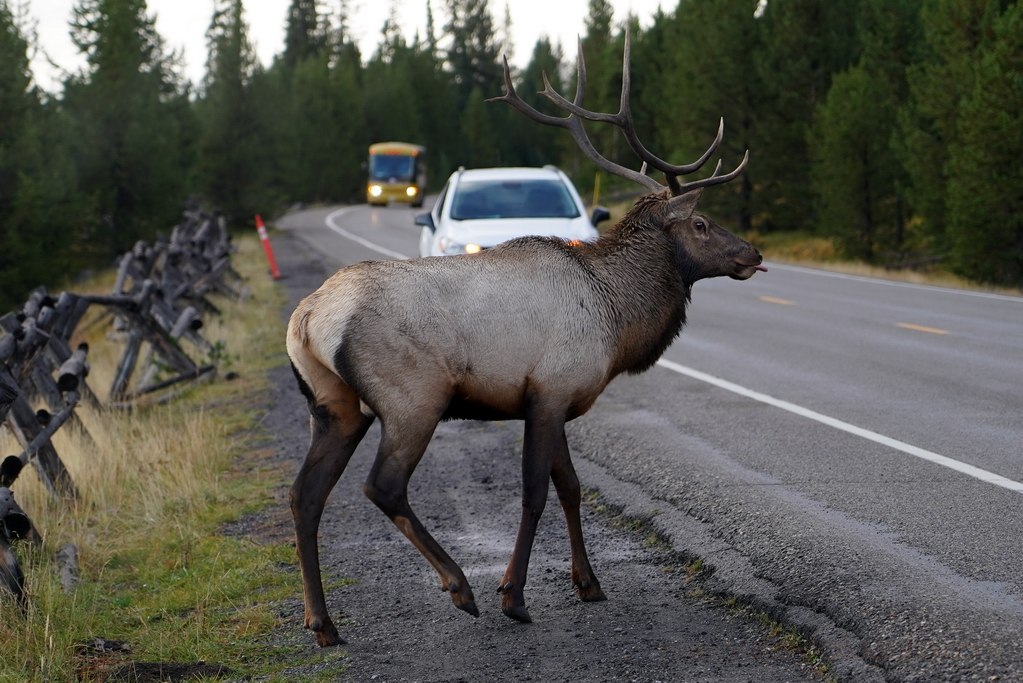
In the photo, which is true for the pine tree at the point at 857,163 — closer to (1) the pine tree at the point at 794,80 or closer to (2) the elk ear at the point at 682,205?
(1) the pine tree at the point at 794,80

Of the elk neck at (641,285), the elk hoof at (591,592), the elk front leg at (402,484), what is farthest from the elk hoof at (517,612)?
the elk neck at (641,285)

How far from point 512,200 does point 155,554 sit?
330 inches

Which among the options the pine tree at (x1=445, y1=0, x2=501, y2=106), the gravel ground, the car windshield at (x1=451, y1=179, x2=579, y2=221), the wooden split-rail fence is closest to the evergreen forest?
the car windshield at (x1=451, y1=179, x2=579, y2=221)

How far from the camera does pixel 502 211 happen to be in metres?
14.4

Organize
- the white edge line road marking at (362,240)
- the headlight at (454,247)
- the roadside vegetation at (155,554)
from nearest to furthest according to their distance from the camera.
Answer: the roadside vegetation at (155,554)
the headlight at (454,247)
the white edge line road marking at (362,240)

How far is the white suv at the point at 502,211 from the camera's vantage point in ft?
43.5

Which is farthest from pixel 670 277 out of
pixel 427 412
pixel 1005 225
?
pixel 1005 225

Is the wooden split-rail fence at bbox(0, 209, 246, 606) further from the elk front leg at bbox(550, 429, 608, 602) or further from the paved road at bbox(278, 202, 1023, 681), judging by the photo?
the paved road at bbox(278, 202, 1023, 681)

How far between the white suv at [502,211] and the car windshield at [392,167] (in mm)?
47712

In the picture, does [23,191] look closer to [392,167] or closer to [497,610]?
[497,610]

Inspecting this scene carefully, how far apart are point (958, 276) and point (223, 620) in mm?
23392

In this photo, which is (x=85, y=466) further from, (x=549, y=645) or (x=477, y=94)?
(x=477, y=94)

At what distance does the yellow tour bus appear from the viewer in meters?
62.4

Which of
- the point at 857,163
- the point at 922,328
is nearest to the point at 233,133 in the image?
the point at 857,163
